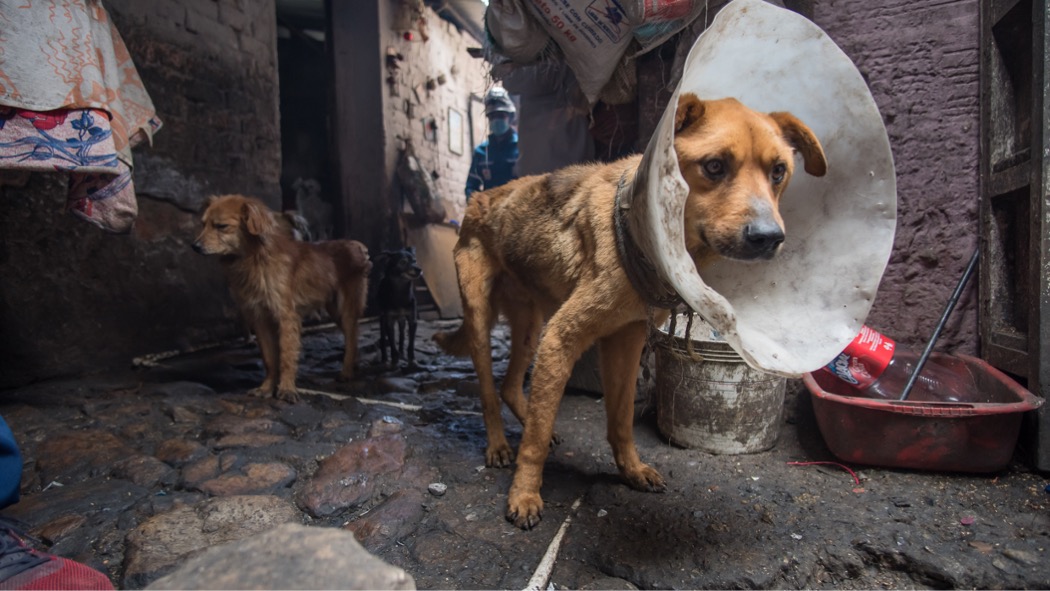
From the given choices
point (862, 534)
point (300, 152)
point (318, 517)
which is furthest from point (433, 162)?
point (862, 534)

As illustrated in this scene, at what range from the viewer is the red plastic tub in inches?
93.4

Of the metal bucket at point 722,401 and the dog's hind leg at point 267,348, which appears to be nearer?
the metal bucket at point 722,401

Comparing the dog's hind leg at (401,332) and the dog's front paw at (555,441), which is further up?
the dog's hind leg at (401,332)

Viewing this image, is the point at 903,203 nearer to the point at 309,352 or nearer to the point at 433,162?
the point at 309,352

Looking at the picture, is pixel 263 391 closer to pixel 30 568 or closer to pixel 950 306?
pixel 30 568

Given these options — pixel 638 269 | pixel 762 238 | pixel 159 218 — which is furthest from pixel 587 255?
pixel 159 218

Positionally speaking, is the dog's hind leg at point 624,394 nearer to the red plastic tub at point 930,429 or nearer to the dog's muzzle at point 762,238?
the dog's muzzle at point 762,238

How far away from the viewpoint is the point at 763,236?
1.47 metres

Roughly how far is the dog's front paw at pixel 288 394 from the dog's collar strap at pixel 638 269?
3015 mm

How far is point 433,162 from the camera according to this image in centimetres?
987

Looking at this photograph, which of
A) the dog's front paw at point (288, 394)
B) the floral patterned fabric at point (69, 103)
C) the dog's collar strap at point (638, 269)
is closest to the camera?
the dog's collar strap at point (638, 269)

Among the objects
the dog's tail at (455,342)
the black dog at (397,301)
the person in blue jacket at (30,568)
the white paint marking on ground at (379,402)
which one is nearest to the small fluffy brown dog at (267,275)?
the white paint marking on ground at (379,402)

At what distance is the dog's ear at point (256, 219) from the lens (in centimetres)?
403

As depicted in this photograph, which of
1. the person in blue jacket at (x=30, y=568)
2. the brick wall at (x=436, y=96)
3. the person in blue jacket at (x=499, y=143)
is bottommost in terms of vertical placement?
the person in blue jacket at (x=30, y=568)
